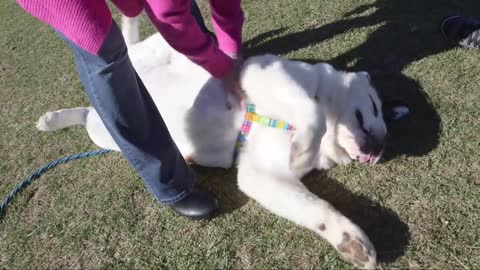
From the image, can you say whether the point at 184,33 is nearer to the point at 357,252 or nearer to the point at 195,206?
the point at 195,206

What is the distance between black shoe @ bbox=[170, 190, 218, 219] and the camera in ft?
7.72

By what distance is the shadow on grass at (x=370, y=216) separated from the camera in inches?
80.4

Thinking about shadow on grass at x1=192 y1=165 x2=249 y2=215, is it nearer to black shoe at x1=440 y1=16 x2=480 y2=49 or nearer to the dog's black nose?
the dog's black nose

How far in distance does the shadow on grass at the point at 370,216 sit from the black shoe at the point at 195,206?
57 centimetres

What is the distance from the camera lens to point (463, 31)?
324 cm

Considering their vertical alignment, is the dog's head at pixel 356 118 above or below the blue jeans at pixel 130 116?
below

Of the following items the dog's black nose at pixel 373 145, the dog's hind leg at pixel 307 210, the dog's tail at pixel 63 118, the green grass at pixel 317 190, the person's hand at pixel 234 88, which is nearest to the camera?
the dog's hind leg at pixel 307 210

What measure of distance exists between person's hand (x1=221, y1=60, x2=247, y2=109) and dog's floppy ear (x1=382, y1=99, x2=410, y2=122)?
88 cm

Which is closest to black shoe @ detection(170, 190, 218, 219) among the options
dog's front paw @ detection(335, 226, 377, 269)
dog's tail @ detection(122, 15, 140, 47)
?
→ dog's front paw @ detection(335, 226, 377, 269)

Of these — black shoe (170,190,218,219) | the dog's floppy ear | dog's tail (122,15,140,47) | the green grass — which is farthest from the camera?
dog's tail (122,15,140,47)

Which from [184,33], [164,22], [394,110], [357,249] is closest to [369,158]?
[394,110]

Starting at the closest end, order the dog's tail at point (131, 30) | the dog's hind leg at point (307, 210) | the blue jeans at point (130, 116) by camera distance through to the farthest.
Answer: the blue jeans at point (130, 116) < the dog's hind leg at point (307, 210) < the dog's tail at point (131, 30)

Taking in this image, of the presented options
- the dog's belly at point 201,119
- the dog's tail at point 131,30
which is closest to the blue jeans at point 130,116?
the dog's belly at point 201,119

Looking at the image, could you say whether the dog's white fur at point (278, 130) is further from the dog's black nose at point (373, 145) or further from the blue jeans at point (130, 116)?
the blue jeans at point (130, 116)
